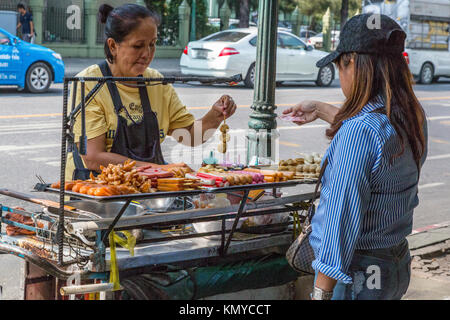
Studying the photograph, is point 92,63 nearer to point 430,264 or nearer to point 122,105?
point 430,264

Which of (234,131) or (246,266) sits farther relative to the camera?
(234,131)

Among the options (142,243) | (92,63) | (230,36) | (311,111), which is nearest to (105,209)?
(142,243)

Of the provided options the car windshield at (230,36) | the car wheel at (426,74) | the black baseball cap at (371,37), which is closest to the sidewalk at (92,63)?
the car windshield at (230,36)

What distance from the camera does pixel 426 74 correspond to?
25.6 meters

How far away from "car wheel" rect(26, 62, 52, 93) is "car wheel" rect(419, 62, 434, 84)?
14.8 metres

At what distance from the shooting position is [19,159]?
887 centimetres

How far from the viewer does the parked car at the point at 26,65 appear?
49.8 ft

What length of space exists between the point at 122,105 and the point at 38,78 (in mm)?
12853

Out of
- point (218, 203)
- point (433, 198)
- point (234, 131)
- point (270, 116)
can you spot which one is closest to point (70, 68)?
point (234, 131)

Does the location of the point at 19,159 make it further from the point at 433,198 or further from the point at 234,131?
the point at 433,198

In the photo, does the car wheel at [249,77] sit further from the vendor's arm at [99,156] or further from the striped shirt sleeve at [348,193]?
the striped shirt sleeve at [348,193]

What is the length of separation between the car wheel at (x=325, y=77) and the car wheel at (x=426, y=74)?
5301 millimetres

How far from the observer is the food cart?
9.64 feet
